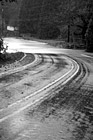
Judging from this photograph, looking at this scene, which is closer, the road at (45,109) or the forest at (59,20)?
the road at (45,109)

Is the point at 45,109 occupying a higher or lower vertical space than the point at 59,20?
lower

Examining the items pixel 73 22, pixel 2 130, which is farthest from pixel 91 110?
pixel 73 22

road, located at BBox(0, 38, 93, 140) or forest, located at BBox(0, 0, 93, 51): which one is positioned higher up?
forest, located at BBox(0, 0, 93, 51)

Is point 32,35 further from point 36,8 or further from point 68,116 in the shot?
point 68,116

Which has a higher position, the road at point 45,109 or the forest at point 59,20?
the forest at point 59,20

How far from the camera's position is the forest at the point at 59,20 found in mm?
41441

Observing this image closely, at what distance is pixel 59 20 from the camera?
181 ft

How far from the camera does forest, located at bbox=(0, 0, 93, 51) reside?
41.4 meters

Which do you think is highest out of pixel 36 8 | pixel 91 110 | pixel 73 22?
A: pixel 36 8

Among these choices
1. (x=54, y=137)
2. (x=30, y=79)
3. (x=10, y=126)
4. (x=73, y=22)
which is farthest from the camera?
(x=73, y=22)

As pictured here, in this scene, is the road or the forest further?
the forest

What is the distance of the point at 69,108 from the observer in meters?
7.17

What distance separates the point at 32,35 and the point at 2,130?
74.3 metres

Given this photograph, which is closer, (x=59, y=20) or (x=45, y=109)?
(x=45, y=109)
